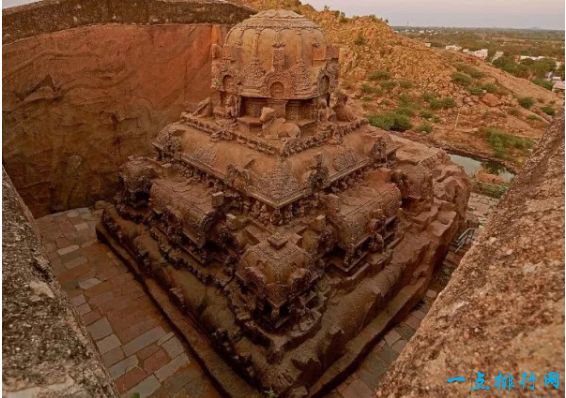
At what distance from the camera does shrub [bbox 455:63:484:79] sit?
118 feet

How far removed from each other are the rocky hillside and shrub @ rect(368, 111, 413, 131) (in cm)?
7

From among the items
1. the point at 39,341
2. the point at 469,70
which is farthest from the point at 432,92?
the point at 39,341

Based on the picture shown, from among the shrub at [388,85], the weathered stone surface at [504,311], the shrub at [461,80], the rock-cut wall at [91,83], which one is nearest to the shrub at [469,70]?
the shrub at [461,80]

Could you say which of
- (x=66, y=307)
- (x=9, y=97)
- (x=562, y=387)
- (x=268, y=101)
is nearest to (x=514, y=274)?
(x=562, y=387)

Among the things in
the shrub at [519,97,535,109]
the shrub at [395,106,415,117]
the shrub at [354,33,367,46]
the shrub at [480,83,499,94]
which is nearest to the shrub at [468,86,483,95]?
the shrub at [480,83,499,94]

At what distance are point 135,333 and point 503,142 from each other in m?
24.3

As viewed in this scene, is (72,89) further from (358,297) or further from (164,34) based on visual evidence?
(358,297)

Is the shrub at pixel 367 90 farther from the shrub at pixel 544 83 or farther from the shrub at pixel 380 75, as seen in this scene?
the shrub at pixel 544 83

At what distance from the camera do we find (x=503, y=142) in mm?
23062

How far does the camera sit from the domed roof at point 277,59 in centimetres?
758

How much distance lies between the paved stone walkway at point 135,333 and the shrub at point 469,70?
33.4 meters

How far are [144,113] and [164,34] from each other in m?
2.69

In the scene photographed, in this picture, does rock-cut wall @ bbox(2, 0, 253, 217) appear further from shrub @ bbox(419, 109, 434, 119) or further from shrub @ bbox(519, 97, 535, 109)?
shrub @ bbox(519, 97, 535, 109)

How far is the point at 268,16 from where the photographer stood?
8.03 metres
